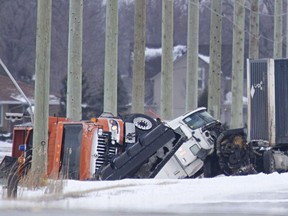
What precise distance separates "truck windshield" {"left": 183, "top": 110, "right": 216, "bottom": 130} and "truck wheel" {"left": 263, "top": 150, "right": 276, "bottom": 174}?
183 centimetres

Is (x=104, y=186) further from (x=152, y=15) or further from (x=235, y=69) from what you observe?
(x=152, y=15)

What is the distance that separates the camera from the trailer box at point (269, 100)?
25609 mm

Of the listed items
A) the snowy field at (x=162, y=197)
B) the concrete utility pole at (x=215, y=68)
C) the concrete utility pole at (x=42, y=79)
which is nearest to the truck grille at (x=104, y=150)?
the concrete utility pole at (x=42, y=79)

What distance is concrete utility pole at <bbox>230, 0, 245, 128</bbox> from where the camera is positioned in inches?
1571

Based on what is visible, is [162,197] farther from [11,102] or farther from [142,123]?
[11,102]

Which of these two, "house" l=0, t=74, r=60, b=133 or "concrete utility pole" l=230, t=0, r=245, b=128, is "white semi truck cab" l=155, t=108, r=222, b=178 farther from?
"house" l=0, t=74, r=60, b=133

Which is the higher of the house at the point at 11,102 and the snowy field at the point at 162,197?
the house at the point at 11,102

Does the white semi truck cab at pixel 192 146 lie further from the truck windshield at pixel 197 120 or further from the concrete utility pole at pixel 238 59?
the concrete utility pole at pixel 238 59

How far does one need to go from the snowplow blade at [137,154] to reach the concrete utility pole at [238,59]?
1566 cm

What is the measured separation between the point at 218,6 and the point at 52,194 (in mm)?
22461

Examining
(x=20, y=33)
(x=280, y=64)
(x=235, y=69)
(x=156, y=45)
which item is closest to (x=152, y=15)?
(x=156, y=45)

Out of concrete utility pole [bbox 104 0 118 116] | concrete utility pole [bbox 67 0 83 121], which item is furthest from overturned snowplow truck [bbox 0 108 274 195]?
concrete utility pole [bbox 104 0 118 116]

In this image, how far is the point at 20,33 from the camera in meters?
76.9

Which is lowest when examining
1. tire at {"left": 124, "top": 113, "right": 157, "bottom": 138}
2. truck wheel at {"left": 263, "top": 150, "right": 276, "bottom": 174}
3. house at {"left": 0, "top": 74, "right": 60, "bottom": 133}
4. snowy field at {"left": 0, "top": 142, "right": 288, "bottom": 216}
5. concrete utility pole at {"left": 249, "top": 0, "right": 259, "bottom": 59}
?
snowy field at {"left": 0, "top": 142, "right": 288, "bottom": 216}
